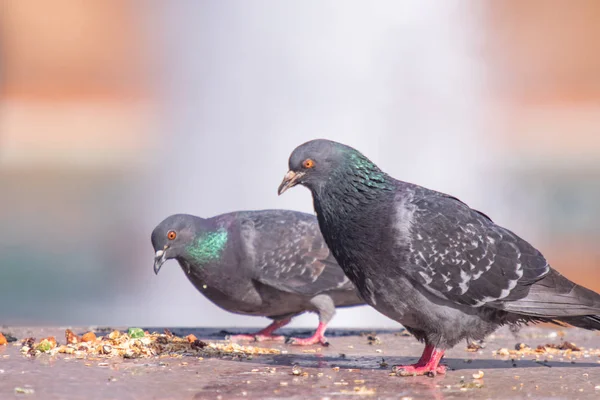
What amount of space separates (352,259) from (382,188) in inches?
18.3

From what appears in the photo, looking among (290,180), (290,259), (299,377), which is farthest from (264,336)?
(299,377)

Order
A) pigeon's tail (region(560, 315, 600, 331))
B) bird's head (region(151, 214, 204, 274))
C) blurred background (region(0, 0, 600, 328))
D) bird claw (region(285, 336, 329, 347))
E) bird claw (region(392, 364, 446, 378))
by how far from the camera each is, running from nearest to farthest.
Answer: bird claw (region(392, 364, 446, 378))
pigeon's tail (region(560, 315, 600, 331))
bird claw (region(285, 336, 329, 347))
bird's head (region(151, 214, 204, 274))
blurred background (region(0, 0, 600, 328))

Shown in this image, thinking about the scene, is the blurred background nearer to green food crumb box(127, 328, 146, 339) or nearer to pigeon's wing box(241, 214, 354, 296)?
pigeon's wing box(241, 214, 354, 296)

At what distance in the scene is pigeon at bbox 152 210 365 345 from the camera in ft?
25.1

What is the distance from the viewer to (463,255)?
20.0ft

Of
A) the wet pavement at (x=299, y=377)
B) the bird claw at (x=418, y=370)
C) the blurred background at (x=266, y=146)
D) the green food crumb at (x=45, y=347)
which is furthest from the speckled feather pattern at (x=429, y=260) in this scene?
the blurred background at (x=266, y=146)

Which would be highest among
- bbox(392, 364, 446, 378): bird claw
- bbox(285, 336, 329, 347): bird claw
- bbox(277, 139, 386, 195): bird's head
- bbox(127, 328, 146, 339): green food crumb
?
bbox(277, 139, 386, 195): bird's head

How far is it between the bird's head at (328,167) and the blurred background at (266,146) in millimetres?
4908

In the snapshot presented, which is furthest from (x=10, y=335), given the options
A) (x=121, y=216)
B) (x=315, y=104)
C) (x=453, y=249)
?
(x=121, y=216)

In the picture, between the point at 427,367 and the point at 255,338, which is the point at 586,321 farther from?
the point at 255,338

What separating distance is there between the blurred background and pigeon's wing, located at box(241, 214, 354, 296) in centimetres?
310

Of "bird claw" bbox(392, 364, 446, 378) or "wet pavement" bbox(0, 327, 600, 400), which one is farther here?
"bird claw" bbox(392, 364, 446, 378)

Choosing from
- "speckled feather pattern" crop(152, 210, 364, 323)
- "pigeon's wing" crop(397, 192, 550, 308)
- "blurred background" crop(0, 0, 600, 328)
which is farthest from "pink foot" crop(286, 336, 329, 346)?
"blurred background" crop(0, 0, 600, 328)

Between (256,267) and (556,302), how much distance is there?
236 centimetres
